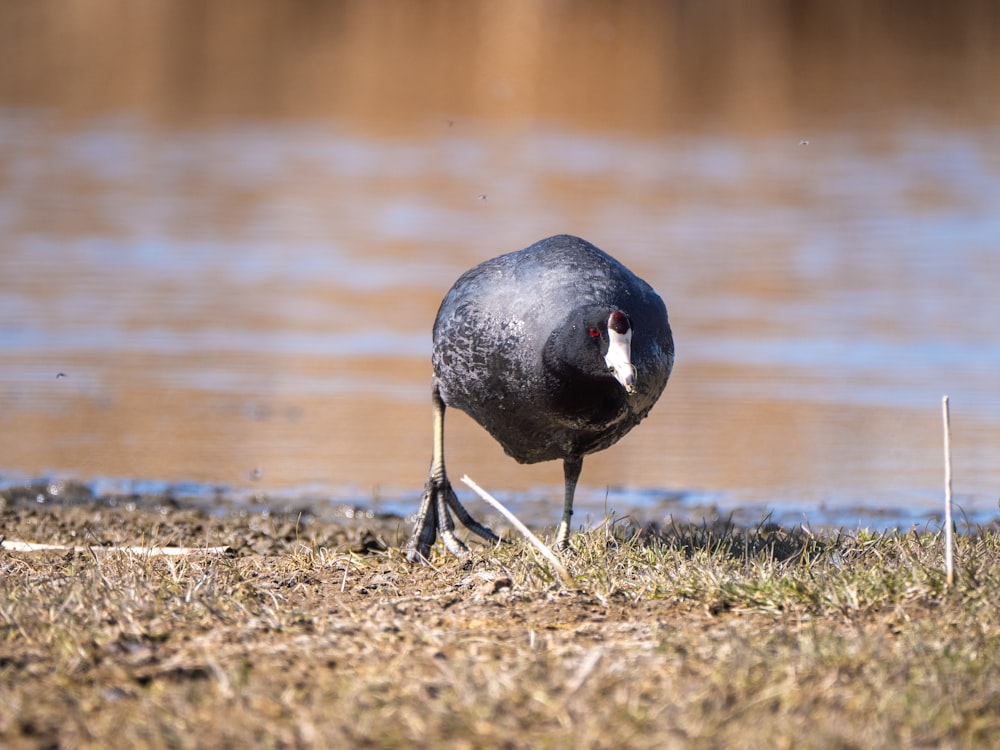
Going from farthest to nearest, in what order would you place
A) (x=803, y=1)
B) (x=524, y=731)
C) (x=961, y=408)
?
(x=803, y=1), (x=961, y=408), (x=524, y=731)

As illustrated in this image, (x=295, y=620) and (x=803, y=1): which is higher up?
(x=803, y=1)

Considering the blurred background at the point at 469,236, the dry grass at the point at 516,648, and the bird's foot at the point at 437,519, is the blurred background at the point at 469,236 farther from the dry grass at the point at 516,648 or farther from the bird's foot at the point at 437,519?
the dry grass at the point at 516,648

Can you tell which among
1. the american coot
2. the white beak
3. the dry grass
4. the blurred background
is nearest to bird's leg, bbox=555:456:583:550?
the american coot

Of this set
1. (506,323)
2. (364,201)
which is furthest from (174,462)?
(364,201)

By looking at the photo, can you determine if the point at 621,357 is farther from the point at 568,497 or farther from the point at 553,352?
the point at 568,497

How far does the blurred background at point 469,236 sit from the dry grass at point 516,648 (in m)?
2.45


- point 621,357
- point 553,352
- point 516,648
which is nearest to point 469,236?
point 553,352

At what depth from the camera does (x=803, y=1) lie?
36.7m

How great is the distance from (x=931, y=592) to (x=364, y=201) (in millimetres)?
14372

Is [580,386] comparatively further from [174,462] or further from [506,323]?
[174,462]

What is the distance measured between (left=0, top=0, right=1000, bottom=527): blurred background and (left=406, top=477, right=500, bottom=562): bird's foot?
101 centimetres

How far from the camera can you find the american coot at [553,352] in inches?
214

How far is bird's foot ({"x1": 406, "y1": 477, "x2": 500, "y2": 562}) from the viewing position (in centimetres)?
650

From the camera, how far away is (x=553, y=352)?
18.0 feet
